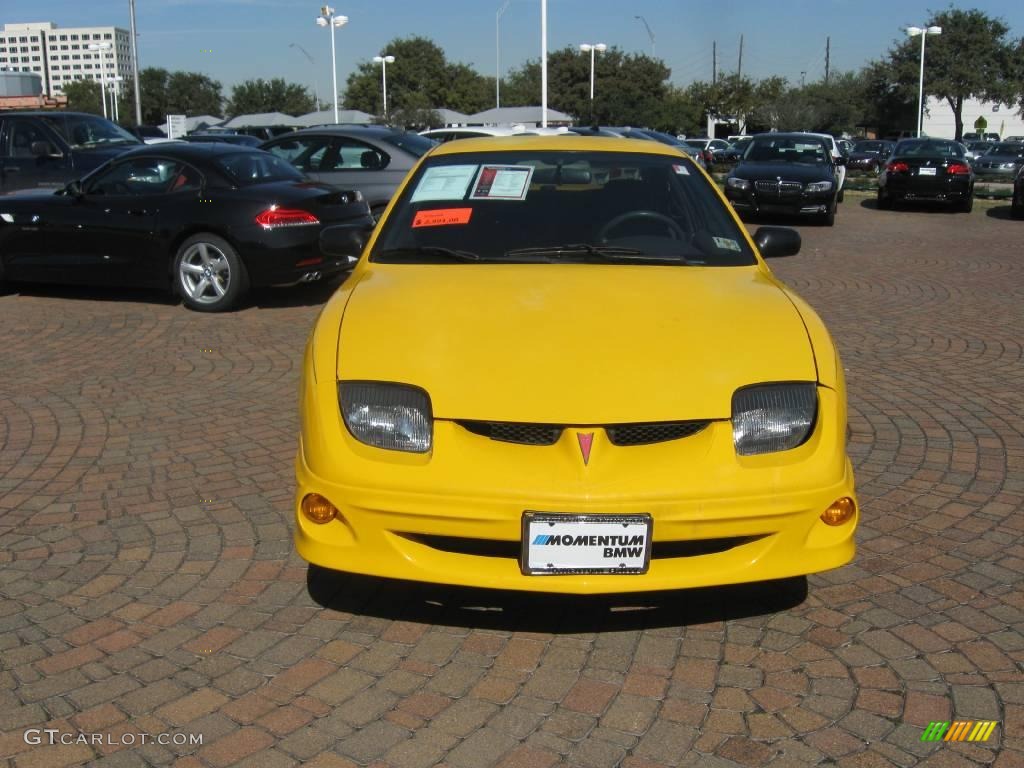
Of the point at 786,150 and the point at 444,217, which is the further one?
the point at 786,150

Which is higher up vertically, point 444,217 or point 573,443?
point 444,217

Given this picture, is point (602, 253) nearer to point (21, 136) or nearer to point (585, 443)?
point (585, 443)

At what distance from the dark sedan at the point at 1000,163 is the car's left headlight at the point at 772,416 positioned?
94.7 ft

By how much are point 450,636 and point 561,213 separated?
6.55 ft

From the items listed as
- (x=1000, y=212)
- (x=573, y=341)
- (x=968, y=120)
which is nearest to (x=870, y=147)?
(x=1000, y=212)

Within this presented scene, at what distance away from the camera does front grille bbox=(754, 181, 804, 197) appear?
54.7 feet

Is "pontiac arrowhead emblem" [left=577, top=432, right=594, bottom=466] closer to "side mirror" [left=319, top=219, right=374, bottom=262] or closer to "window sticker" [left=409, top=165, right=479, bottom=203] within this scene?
"window sticker" [left=409, top=165, right=479, bottom=203]

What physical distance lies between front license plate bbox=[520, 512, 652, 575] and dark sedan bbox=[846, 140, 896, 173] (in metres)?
31.7

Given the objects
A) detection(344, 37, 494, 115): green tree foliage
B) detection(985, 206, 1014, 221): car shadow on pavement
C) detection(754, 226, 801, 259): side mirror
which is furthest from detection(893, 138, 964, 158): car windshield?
detection(344, 37, 494, 115): green tree foliage

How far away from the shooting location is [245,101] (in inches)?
3770

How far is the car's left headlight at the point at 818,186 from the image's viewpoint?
653 inches

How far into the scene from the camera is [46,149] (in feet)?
44.7

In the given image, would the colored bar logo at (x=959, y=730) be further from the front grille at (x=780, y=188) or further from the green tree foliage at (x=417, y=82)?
the green tree foliage at (x=417, y=82)

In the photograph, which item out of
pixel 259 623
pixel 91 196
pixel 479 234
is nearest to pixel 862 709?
pixel 259 623
